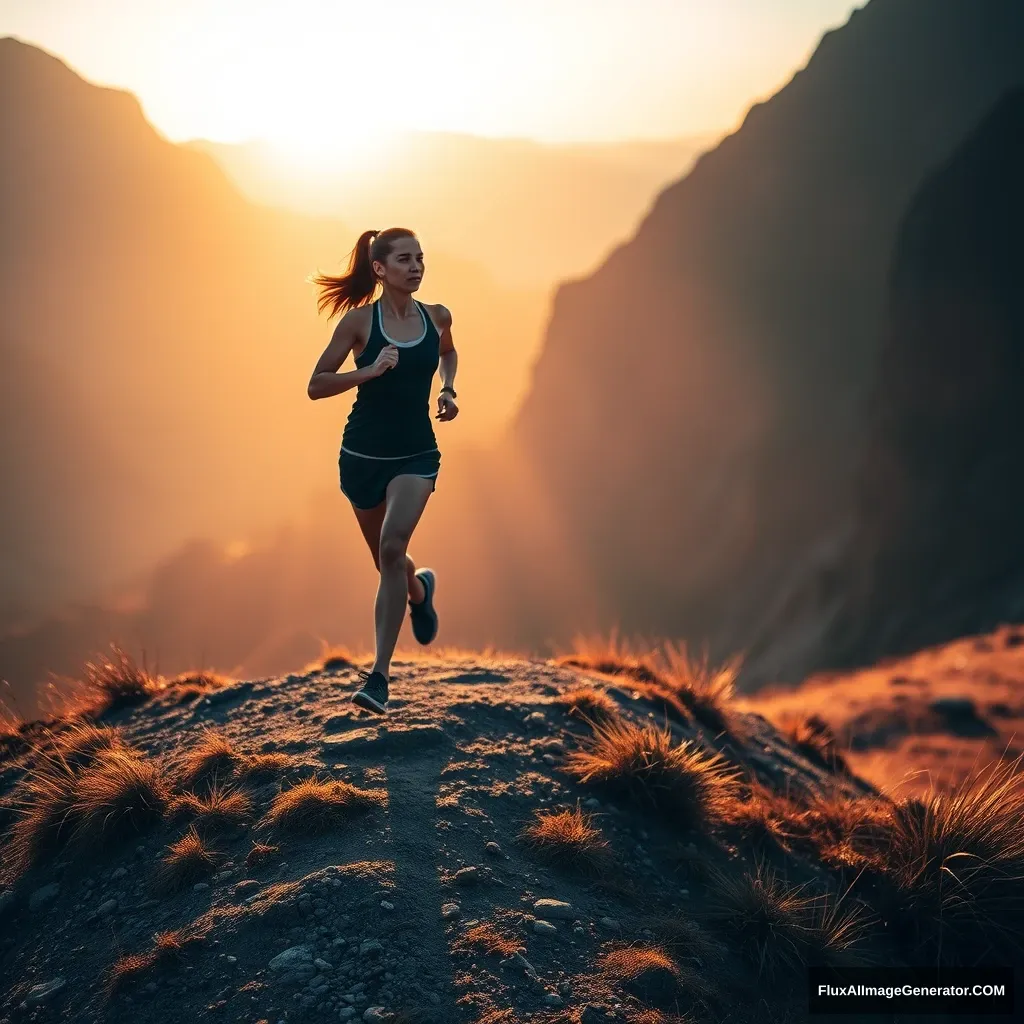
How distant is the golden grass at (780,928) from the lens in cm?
416

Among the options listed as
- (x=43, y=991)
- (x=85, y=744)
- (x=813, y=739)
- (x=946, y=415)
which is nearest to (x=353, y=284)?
(x=85, y=744)

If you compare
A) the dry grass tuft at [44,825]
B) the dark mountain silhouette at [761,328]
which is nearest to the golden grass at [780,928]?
the dry grass tuft at [44,825]

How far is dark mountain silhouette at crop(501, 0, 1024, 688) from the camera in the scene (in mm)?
43094

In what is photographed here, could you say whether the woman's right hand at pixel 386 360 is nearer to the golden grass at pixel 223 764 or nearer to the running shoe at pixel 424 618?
the running shoe at pixel 424 618

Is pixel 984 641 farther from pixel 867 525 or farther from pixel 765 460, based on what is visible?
pixel 765 460

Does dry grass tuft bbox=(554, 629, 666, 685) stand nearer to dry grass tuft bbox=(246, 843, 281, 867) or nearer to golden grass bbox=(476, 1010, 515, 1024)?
dry grass tuft bbox=(246, 843, 281, 867)

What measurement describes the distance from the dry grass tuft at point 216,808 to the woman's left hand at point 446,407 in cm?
236

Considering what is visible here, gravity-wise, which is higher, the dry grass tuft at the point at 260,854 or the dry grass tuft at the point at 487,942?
the dry grass tuft at the point at 260,854

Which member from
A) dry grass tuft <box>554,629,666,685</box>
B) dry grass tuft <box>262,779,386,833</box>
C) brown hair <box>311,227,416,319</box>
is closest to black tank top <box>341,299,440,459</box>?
brown hair <box>311,227,416,319</box>

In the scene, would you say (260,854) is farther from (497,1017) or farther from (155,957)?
(497,1017)

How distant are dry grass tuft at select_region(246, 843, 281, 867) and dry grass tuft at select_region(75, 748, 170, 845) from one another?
2.67ft

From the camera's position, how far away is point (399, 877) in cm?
393

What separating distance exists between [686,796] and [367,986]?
254 centimetres

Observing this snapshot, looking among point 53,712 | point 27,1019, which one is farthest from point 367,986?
point 53,712
